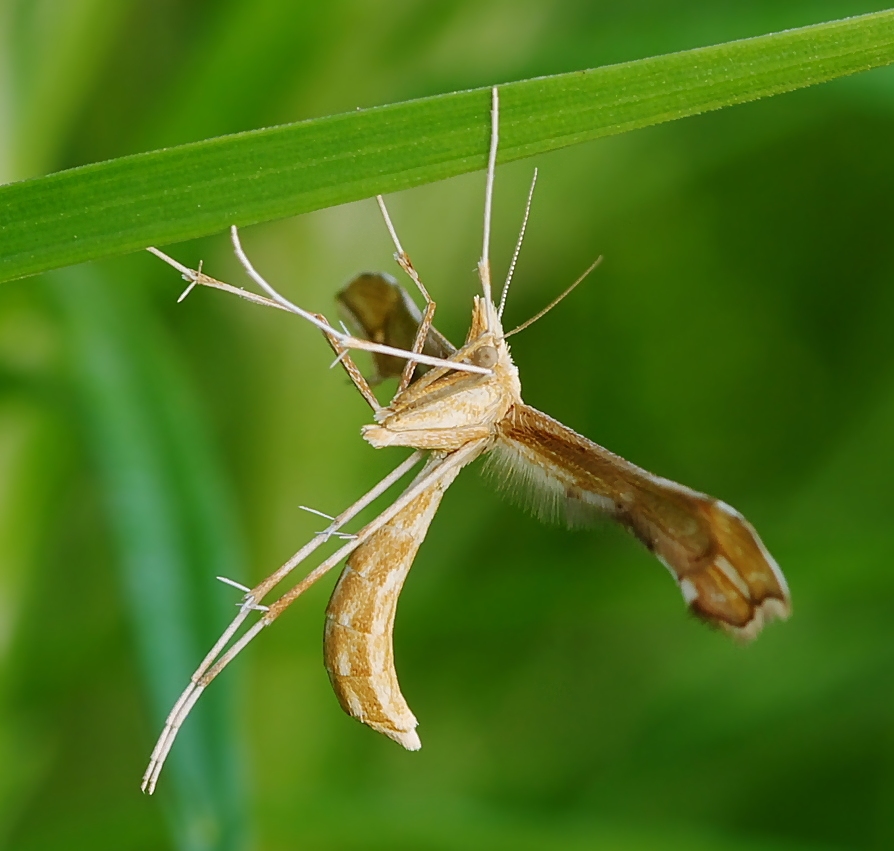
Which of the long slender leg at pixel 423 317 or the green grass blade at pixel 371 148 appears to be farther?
the long slender leg at pixel 423 317

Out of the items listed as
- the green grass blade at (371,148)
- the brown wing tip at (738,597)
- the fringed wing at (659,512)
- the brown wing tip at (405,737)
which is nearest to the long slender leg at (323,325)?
the fringed wing at (659,512)

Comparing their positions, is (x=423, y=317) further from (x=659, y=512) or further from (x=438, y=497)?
(x=659, y=512)

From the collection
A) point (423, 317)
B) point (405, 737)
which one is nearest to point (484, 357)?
point (423, 317)

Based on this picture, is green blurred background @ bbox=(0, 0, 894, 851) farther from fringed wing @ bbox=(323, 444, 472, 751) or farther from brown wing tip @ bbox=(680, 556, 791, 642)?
brown wing tip @ bbox=(680, 556, 791, 642)

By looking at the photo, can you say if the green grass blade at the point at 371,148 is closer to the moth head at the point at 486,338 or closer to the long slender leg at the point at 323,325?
the long slender leg at the point at 323,325

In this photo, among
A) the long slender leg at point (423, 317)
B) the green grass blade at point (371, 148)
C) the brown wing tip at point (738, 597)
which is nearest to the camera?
the green grass blade at point (371, 148)

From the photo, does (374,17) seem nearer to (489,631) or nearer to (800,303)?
(489,631)

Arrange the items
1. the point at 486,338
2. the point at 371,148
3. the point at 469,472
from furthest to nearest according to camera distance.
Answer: the point at 469,472 < the point at 486,338 < the point at 371,148

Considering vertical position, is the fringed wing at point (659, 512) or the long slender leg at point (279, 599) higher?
the long slender leg at point (279, 599)

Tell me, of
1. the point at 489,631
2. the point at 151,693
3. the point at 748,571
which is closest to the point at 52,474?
the point at 151,693
